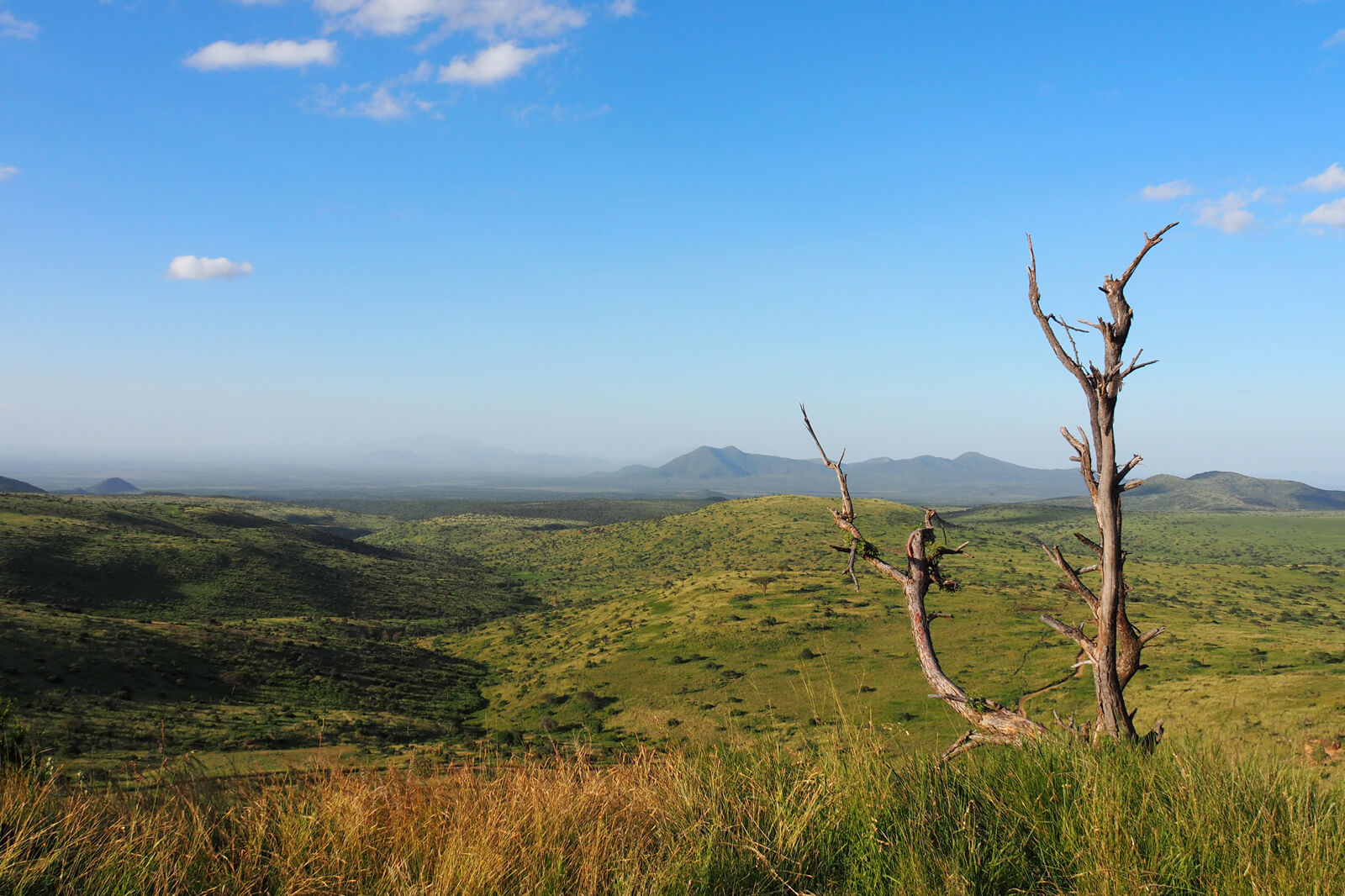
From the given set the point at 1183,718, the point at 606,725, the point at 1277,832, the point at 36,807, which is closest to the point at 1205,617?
the point at 1183,718

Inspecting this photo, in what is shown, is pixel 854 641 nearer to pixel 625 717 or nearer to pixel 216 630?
pixel 625 717

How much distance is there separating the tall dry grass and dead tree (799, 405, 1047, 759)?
34.6 inches

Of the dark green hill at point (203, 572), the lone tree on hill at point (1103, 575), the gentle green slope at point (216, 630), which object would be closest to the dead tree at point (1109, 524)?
the lone tree on hill at point (1103, 575)

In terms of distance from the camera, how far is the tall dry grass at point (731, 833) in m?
4.02

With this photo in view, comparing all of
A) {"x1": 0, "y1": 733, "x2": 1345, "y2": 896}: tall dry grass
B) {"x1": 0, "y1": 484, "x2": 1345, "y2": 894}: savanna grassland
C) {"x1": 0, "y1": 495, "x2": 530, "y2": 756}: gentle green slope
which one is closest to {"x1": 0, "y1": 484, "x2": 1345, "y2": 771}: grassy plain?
{"x1": 0, "y1": 495, "x2": 530, "y2": 756}: gentle green slope

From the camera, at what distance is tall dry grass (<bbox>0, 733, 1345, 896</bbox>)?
402 cm

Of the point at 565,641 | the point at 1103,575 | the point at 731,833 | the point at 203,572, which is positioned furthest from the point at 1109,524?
the point at 203,572

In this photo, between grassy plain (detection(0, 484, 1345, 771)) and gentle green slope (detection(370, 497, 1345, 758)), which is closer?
grassy plain (detection(0, 484, 1345, 771))

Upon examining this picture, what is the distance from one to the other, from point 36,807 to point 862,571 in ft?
293

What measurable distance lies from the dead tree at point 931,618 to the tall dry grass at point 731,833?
2.89 ft

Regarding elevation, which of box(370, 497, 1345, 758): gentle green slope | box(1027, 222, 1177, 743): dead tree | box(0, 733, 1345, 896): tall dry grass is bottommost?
box(370, 497, 1345, 758): gentle green slope

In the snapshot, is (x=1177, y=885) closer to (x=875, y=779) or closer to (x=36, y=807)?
(x=875, y=779)

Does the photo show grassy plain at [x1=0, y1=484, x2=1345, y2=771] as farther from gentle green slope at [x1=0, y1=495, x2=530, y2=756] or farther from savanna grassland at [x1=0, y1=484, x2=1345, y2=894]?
savanna grassland at [x1=0, y1=484, x2=1345, y2=894]

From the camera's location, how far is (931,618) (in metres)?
7.13
